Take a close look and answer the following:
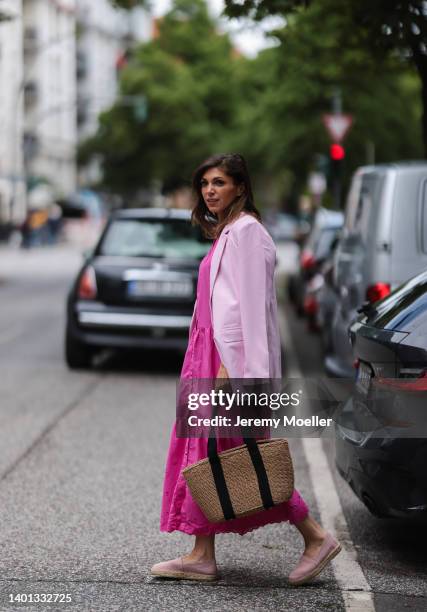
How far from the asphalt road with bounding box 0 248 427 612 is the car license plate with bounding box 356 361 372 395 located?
2.32 ft

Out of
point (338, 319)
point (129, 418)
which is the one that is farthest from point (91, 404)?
point (338, 319)

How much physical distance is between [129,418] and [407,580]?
14.9ft

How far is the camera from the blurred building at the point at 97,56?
100000 millimetres

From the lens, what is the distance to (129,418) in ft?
30.5

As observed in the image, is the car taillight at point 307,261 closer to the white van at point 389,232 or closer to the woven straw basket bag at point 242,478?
the white van at point 389,232

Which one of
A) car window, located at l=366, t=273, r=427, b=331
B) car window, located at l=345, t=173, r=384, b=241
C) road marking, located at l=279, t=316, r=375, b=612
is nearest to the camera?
road marking, located at l=279, t=316, r=375, b=612

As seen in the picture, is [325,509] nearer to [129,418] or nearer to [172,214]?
[129,418]

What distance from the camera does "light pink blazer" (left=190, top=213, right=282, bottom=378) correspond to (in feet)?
15.1

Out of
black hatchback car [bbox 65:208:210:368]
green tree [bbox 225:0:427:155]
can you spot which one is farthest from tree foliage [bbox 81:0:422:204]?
black hatchback car [bbox 65:208:210:368]

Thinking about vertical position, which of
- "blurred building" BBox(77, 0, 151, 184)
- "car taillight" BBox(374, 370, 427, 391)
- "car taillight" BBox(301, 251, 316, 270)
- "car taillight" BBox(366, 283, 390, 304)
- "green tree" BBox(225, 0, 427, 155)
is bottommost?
"car taillight" BBox(301, 251, 316, 270)

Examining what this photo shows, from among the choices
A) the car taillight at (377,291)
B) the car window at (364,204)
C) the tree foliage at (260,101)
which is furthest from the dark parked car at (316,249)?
the car taillight at (377,291)

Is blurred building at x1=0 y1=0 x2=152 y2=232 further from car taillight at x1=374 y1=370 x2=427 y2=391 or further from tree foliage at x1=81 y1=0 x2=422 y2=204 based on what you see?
car taillight at x1=374 y1=370 x2=427 y2=391

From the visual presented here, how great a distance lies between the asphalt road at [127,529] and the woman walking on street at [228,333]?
0.18m

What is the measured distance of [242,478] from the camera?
4594 mm
